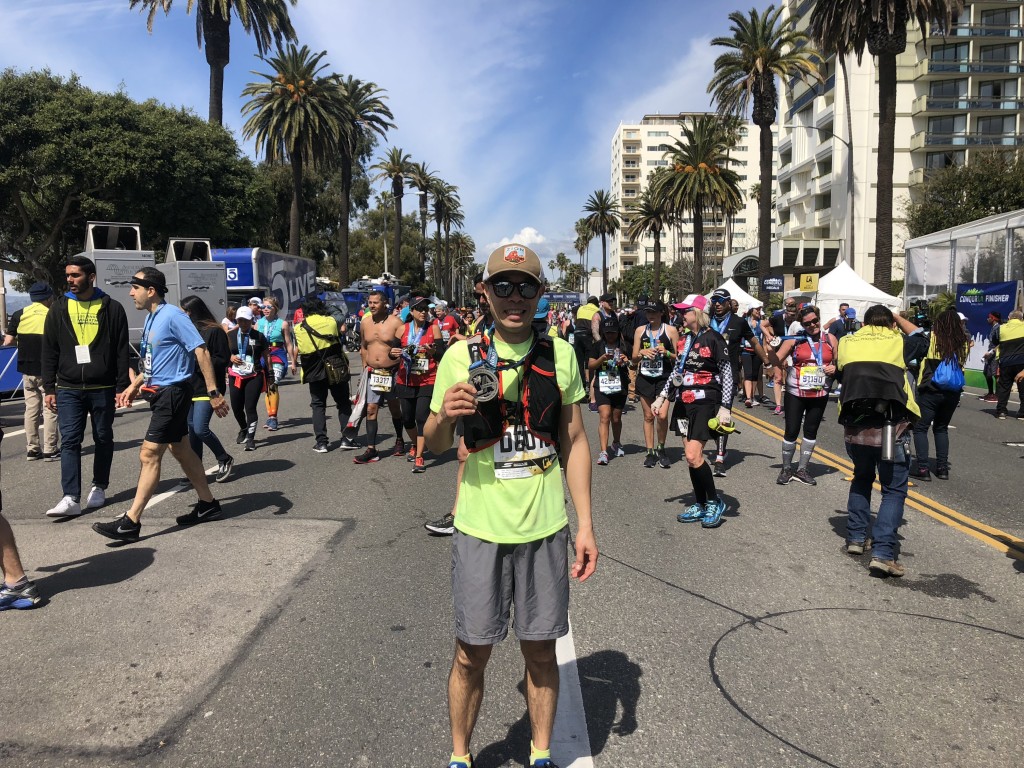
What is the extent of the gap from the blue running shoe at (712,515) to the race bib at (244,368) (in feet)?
20.4

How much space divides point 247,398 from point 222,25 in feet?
102

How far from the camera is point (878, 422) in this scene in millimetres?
5293

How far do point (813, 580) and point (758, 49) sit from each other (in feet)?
110

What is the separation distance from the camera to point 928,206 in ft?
136

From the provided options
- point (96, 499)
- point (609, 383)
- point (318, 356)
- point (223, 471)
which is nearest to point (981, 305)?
point (609, 383)

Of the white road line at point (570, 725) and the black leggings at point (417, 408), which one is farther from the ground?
the black leggings at point (417, 408)

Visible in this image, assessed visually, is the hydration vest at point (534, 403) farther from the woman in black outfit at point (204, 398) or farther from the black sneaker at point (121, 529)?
the woman in black outfit at point (204, 398)

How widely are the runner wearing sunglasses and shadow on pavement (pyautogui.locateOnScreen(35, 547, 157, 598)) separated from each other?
243 inches

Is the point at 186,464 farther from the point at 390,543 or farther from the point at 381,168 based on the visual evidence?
the point at 381,168

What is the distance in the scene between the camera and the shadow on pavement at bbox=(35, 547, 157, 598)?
4730mm

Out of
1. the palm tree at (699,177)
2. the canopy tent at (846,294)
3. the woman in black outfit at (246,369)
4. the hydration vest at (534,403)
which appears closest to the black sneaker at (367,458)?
the woman in black outfit at (246,369)

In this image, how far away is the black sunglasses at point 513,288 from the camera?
8.47ft

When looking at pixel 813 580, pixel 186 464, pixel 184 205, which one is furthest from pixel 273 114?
pixel 813 580

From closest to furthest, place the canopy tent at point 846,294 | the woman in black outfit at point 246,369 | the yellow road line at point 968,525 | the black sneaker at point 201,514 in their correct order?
the yellow road line at point 968,525, the black sneaker at point 201,514, the woman in black outfit at point 246,369, the canopy tent at point 846,294
